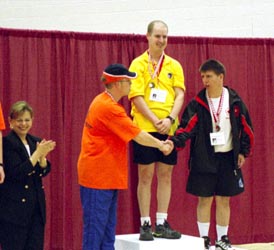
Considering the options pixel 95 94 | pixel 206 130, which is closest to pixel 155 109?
pixel 206 130

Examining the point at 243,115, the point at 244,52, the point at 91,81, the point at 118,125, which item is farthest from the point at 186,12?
the point at 118,125

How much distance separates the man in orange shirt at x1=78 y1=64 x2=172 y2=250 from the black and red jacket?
0.73 meters

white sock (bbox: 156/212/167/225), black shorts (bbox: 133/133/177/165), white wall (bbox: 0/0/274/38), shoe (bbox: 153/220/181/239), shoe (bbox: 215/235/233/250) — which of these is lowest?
shoe (bbox: 215/235/233/250)

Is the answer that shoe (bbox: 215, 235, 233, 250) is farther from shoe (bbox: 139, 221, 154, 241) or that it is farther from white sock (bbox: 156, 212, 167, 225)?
shoe (bbox: 139, 221, 154, 241)

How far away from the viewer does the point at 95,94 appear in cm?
670

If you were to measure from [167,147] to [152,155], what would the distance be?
295 mm

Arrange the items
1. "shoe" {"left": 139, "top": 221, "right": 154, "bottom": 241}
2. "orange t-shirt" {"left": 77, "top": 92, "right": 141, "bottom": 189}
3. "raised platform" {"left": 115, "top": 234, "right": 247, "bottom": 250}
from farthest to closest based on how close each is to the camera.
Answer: "shoe" {"left": 139, "top": 221, "right": 154, "bottom": 241}, "raised platform" {"left": 115, "top": 234, "right": 247, "bottom": 250}, "orange t-shirt" {"left": 77, "top": 92, "right": 141, "bottom": 189}

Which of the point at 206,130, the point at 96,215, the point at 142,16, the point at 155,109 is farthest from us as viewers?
the point at 142,16

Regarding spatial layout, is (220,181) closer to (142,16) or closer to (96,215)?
(96,215)

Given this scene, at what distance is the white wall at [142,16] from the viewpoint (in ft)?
23.1

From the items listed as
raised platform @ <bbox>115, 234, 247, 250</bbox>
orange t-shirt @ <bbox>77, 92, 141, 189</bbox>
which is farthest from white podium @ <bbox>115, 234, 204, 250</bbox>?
orange t-shirt @ <bbox>77, 92, 141, 189</bbox>

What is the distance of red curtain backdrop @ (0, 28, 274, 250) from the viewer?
21.1 feet

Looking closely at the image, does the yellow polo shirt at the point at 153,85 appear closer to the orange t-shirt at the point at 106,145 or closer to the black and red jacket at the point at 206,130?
the black and red jacket at the point at 206,130

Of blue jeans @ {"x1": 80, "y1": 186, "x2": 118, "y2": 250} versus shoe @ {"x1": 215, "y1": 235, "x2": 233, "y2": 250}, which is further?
shoe @ {"x1": 215, "y1": 235, "x2": 233, "y2": 250}
